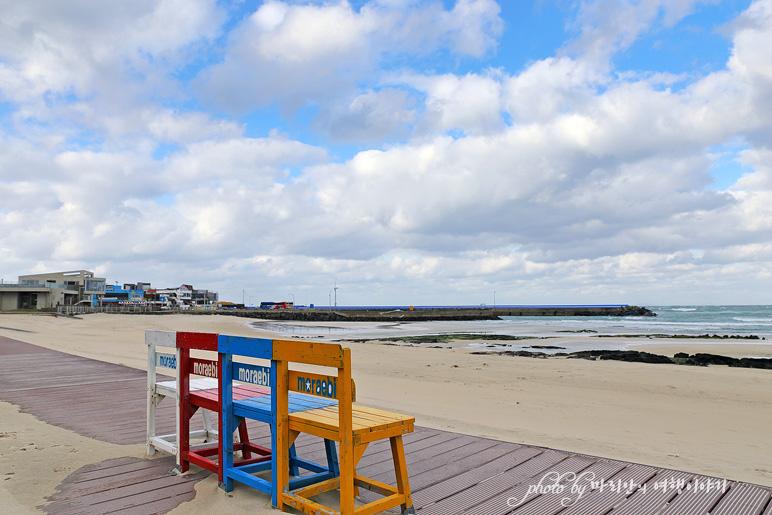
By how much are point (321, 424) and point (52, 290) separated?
83.3 meters

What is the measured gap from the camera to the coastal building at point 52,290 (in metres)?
69.6

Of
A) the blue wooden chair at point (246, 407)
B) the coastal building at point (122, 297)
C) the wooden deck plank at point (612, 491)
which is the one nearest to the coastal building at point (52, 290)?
the coastal building at point (122, 297)

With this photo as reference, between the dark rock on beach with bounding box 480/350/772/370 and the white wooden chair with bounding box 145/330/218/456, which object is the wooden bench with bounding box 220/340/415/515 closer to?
the white wooden chair with bounding box 145/330/218/456

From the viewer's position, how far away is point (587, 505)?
3.74 metres

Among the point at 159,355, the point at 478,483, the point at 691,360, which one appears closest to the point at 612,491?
the point at 478,483

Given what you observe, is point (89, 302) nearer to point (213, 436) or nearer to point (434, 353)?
point (434, 353)

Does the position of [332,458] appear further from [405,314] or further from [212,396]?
[405,314]

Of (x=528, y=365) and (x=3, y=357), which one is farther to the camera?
(x=528, y=365)

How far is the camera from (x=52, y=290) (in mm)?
72062

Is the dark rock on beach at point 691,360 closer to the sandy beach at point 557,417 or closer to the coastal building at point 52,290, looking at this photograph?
the sandy beach at point 557,417

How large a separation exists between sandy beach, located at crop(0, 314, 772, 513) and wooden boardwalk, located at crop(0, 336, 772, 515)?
0.27 metres

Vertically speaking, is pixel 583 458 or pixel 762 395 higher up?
pixel 583 458

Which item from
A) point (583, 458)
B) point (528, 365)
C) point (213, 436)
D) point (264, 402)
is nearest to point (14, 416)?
point (213, 436)

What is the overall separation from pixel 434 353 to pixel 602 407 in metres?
12.3
